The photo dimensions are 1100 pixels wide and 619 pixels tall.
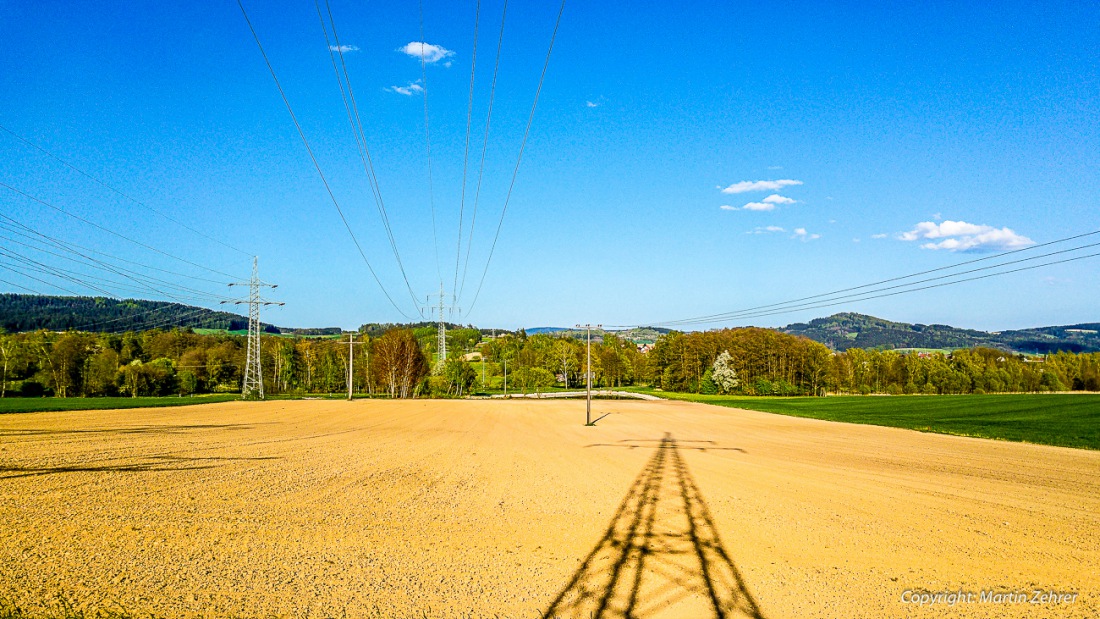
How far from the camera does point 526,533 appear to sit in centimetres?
1148

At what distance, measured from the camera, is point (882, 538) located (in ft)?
37.5

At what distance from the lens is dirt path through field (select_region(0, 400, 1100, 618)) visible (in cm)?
820

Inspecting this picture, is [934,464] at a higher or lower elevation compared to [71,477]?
lower

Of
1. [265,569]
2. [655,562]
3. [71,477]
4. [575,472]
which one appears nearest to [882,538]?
[655,562]

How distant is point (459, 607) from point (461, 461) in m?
13.4

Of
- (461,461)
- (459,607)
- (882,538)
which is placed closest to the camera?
(459,607)

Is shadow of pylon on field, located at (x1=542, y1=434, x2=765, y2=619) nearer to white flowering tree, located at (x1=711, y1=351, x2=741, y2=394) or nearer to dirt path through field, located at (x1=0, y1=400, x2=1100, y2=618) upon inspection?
dirt path through field, located at (x1=0, y1=400, x2=1100, y2=618)

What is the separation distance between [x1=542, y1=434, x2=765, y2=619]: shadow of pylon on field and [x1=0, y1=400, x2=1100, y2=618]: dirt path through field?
0.04m

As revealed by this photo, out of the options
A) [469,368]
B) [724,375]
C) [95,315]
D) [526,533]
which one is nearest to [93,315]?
[95,315]

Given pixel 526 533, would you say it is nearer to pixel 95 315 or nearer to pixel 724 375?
pixel 724 375

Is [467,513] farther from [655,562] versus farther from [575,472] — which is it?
[575,472]

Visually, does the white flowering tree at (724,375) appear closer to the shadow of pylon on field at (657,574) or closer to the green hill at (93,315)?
the green hill at (93,315)

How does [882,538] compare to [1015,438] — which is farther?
[1015,438]

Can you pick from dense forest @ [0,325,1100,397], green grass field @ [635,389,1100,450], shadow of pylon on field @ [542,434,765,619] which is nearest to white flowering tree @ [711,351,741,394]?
dense forest @ [0,325,1100,397]
